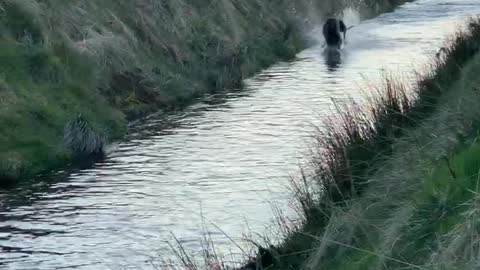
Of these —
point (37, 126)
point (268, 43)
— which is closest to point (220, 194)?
point (37, 126)

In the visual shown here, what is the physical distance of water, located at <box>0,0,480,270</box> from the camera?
14.9 meters

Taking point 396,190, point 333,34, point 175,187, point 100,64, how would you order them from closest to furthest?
point 396,190 → point 175,187 → point 100,64 → point 333,34

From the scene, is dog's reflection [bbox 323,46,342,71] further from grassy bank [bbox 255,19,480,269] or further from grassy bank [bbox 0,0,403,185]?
grassy bank [bbox 255,19,480,269]

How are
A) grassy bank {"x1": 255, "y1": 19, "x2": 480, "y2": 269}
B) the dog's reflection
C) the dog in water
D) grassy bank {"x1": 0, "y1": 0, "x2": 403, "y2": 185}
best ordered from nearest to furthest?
grassy bank {"x1": 255, "y1": 19, "x2": 480, "y2": 269} → grassy bank {"x1": 0, "y1": 0, "x2": 403, "y2": 185} → the dog's reflection → the dog in water

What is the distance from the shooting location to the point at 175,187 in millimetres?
18688

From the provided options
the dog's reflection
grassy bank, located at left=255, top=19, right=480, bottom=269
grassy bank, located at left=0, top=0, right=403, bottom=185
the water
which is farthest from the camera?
the dog's reflection

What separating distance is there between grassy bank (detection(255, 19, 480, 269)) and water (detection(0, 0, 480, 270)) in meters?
1.97

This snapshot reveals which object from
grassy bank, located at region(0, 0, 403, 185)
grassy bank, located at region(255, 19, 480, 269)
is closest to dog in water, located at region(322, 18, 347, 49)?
grassy bank, located at region(0, 0, 403, 185)

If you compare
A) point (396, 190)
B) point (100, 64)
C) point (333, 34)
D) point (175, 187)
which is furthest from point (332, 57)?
point (396, 190)

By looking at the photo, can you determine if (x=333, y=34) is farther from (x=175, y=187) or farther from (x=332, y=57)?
(x=175, y=187)

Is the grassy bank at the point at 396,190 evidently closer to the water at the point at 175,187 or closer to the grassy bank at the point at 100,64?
the water at the point at 175,187

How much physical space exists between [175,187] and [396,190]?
8.62 metres

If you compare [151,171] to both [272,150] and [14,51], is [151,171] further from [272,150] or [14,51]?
[14,51]

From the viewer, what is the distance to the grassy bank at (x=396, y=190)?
8203mm
